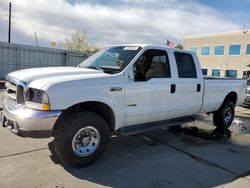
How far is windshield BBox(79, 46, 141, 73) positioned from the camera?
484cm

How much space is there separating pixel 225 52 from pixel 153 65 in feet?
144

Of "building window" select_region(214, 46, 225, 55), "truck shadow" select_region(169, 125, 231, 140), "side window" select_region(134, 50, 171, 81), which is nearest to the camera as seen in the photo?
"side window" select_region(134, 50, 171, 81)

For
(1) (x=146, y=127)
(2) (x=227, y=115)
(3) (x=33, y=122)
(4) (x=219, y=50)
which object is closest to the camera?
(3) (x=33, y=122)

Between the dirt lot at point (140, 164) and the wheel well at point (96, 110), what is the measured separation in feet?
2.24

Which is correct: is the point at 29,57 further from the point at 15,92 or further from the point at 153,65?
the point at 15,92

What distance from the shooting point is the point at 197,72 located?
6305 millimetres

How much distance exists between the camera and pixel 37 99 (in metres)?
3.87

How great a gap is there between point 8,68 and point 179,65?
15.5m

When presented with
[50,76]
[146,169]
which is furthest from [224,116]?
[50,76]

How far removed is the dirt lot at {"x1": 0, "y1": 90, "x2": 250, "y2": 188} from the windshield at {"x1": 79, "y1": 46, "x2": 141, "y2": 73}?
158 cm

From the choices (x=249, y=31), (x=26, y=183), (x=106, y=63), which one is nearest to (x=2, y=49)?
(x=106, y=63)

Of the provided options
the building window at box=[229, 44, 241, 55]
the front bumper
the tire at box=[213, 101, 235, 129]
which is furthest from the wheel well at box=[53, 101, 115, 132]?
the building window at box=[229, 44, 241, 55]

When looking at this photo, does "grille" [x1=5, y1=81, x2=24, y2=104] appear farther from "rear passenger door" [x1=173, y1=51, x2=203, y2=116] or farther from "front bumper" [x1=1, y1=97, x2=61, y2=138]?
"rear passenger door" [x1=173, y1=51, x2=203, y2=116]

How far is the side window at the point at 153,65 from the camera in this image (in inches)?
201
